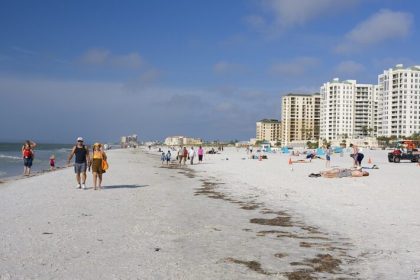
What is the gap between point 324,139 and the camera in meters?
172

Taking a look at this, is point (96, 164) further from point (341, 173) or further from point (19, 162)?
point (19, 162)

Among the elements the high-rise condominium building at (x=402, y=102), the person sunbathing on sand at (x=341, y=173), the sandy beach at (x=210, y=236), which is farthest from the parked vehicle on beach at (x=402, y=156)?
the high-rise condominium building at (x=402, y=102)

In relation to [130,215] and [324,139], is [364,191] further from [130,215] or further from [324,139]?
[324,139]

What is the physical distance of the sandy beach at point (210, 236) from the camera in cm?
570

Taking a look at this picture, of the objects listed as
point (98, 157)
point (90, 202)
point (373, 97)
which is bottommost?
point (90, 202)

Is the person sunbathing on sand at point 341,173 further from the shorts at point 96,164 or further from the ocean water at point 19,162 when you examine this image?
the ocean water at point 19,162

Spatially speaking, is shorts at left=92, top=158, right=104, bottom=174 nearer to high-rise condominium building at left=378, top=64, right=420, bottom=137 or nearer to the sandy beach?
the sandy beach

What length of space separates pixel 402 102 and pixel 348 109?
2660 centimetres

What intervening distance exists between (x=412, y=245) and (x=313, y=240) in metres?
1.58

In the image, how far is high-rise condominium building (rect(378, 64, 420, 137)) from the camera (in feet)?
497

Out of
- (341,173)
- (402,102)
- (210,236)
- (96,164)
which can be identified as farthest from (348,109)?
(210,236)

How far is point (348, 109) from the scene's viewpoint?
17600 cm

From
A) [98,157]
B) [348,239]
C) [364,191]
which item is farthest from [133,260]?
[364,191]

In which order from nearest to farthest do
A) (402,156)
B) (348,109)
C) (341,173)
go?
(341,173) → (402,156) → (348,109)
